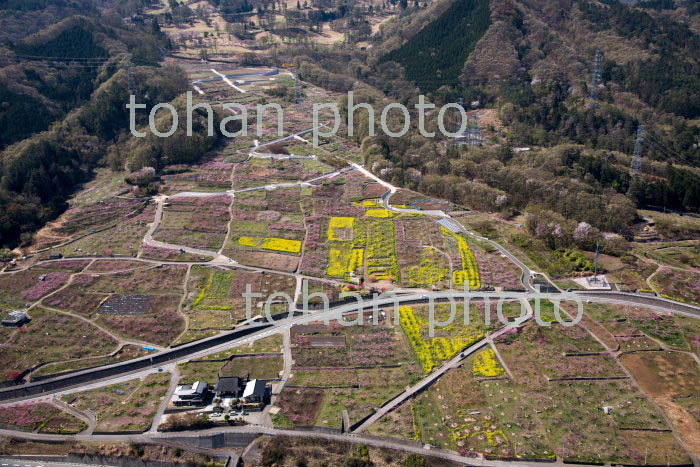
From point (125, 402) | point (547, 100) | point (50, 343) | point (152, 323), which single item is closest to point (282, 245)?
point (152, 323)

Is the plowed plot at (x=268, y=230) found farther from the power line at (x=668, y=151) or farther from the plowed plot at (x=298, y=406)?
the power line at (x=668, y=151)

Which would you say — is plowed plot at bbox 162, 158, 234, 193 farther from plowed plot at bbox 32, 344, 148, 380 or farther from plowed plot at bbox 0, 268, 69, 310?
plowed plot at bbox 32, 344, 148, 380

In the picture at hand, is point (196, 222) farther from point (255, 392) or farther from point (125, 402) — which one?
point (255, 392)

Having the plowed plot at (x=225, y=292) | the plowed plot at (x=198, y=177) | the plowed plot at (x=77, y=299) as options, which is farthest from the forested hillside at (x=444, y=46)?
the plowed plot at (x=77, y=299)

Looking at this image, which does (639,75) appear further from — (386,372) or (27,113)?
(27,113)

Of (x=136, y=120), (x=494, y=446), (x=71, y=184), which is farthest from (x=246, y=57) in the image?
(x=494, y=446)

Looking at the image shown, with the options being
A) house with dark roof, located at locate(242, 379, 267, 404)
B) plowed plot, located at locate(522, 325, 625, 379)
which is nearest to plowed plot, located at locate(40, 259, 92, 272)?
house with dark roof, located at locate(242, 379, 267, 404)
